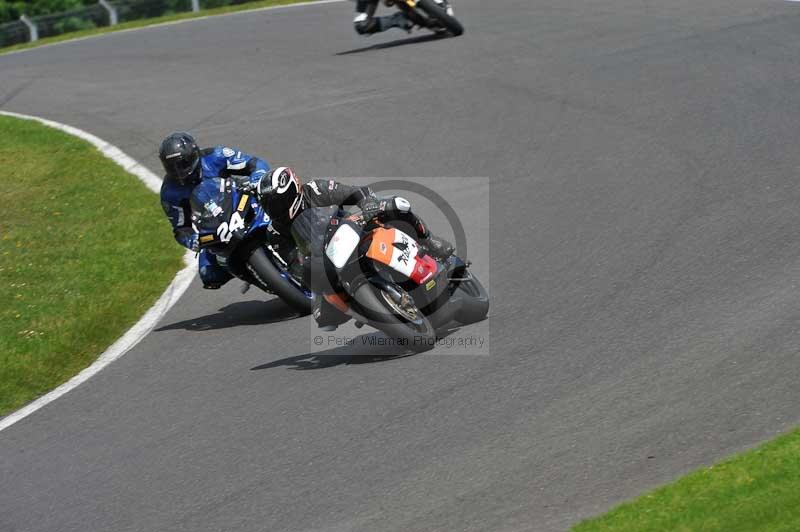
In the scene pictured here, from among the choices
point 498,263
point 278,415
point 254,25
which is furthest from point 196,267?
point 254,25

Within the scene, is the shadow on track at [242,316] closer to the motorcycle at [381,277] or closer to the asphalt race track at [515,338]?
the asphalt race track at [515,338]

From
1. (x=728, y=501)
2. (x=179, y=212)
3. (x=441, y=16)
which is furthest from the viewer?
(x=441, y=16)

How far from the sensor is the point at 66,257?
40.4 ft

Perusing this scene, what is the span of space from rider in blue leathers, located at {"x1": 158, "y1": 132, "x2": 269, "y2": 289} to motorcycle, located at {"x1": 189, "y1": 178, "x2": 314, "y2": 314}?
21 centimetres

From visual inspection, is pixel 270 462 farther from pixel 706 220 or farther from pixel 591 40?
pixel 591 40

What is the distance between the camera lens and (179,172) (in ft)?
32.7

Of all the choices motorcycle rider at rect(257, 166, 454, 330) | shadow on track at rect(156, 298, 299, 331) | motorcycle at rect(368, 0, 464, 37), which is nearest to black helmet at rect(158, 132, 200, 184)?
shadow on track at rect(156, 298, 299, 331)

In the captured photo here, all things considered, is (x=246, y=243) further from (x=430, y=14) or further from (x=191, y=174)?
(x=430, y=14)

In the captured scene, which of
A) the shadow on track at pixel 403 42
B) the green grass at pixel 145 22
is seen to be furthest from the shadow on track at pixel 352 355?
the green grass at pixel 145 22

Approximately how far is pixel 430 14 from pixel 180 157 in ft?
32.0

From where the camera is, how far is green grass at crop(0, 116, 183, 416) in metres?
9.58

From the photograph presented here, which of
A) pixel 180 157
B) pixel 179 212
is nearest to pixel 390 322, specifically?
pixel 180 157

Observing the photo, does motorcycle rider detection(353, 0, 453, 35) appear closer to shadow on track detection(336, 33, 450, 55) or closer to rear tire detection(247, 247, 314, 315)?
shadow on track detection(336, 33, 450, 55)

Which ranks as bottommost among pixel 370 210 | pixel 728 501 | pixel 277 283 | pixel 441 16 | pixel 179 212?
pixel 441 16
